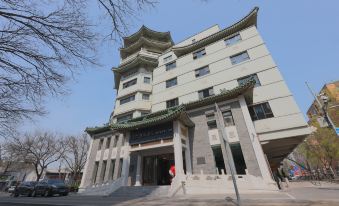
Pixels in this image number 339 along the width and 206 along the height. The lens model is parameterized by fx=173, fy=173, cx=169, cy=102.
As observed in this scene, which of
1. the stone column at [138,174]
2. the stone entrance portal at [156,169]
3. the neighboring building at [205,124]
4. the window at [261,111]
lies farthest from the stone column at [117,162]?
the window at [261,111]

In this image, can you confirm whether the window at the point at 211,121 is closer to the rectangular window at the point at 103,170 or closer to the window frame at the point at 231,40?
the window frame at the point at 231,40

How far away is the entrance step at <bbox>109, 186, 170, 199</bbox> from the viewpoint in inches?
476

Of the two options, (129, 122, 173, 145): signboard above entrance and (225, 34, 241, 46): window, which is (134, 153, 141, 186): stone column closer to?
(129, 122, 173, 145): signboard above entrance

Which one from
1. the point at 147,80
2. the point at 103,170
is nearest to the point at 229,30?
the point at 147,80

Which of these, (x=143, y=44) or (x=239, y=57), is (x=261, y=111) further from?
(x=143, y=44)

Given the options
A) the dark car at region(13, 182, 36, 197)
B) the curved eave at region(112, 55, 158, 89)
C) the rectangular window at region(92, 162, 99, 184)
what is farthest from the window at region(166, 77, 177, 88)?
the dark car at region(13, 182, 36, 197)

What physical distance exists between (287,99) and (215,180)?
30.5ft

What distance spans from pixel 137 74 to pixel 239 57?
14984 millimetres

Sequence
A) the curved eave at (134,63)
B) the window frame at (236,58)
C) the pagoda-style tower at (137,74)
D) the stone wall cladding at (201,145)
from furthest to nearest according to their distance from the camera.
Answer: the curved eave at (134,63) < the pagoda-style tower at (137,74) < the window frame at (236,58) < the stone wall cladding at (201,145)

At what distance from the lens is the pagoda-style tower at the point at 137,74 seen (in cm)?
2429

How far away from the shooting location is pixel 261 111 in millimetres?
15383

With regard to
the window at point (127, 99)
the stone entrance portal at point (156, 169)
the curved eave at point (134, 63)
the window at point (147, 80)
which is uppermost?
the curved eave at point (134, 63)

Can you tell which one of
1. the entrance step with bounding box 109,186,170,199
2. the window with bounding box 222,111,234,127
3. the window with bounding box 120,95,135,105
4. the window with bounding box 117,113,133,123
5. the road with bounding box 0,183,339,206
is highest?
the window with bounding box 120,95,135,105

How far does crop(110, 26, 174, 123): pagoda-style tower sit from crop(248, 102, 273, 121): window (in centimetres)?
1314
